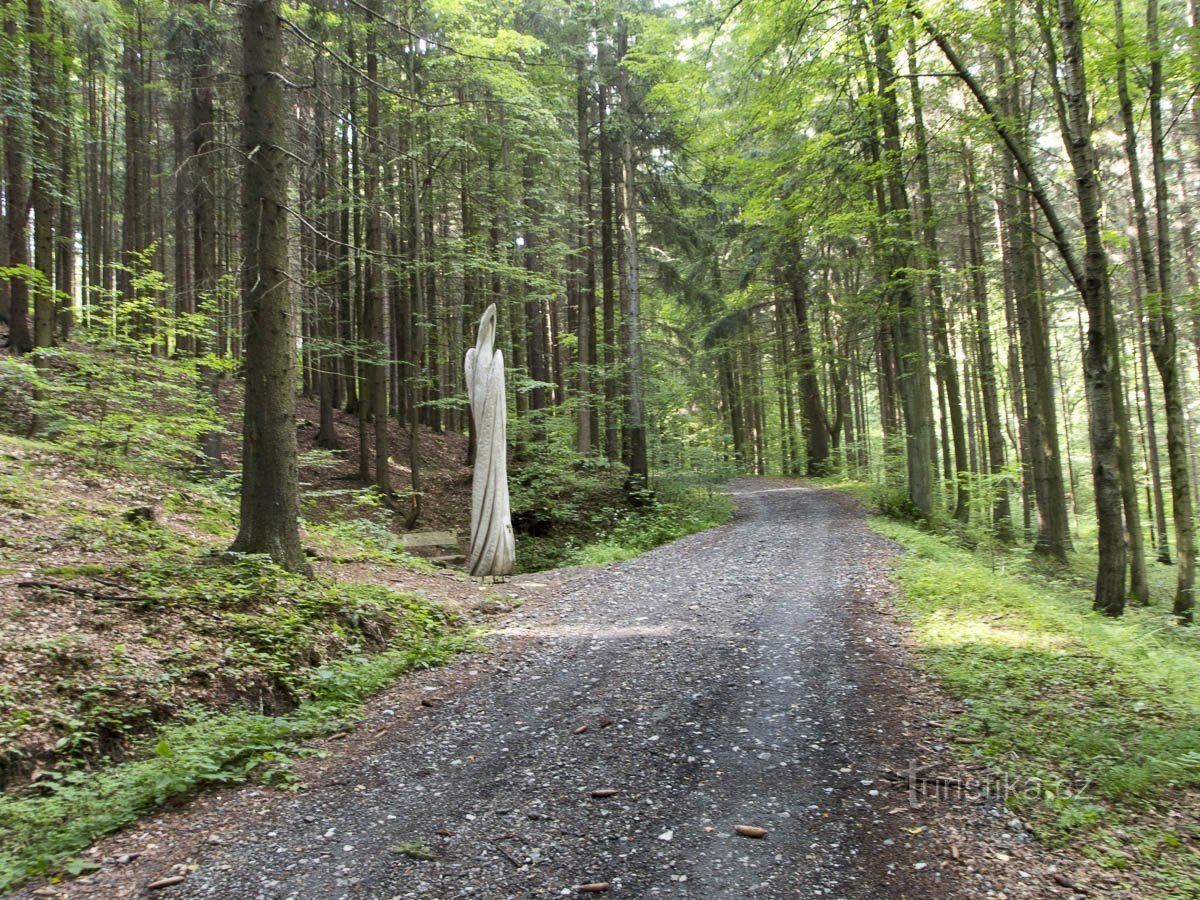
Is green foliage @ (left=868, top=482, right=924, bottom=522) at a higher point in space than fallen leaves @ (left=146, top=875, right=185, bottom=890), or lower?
higher

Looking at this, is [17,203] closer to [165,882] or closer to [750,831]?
[165,882]

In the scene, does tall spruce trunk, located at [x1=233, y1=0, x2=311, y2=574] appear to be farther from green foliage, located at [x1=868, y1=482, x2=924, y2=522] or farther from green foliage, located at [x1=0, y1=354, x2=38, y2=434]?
green foliage, located at [x1=868, y1=482, x2=924, y2=522]

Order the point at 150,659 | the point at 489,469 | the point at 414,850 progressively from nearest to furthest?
the point at 414,850
the point at 150,659
the point at 489,469

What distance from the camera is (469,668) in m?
6.16

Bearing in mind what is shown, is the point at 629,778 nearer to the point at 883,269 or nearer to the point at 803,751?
the point at 803,751

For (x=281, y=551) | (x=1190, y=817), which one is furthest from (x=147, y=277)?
(x=1190, y=817)

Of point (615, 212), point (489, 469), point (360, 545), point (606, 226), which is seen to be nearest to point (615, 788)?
point (489, 469)

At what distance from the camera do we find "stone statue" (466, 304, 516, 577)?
10719 millimetres

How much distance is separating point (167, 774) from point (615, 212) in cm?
1886

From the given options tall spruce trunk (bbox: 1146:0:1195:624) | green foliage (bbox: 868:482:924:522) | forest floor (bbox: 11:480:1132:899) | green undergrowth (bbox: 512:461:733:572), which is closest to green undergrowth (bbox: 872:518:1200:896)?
forest floor (bbox: 11:480:1132:899)

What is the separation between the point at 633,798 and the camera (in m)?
3.63

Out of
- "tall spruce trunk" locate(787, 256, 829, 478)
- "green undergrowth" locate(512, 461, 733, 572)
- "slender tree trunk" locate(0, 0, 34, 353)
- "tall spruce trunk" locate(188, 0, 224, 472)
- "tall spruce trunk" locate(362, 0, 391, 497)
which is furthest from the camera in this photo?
"tall spruce trunk" locate(787, 256, 829, 478)

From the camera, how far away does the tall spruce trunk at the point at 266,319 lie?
6.64 meters

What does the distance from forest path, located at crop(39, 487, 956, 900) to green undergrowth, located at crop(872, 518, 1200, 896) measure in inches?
24.0
